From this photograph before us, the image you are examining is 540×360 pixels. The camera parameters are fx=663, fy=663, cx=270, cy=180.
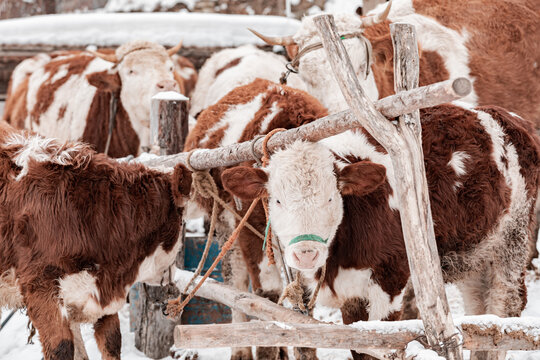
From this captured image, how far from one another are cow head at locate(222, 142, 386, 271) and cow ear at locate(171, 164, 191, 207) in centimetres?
49

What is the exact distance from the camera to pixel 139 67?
7.58m

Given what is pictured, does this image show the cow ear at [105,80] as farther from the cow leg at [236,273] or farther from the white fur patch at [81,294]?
the white fur patch at [81,294]

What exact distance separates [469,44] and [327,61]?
191cm

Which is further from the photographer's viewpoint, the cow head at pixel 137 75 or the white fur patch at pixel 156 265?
the cow head at pixel 137 75

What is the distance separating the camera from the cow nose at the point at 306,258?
3.41m

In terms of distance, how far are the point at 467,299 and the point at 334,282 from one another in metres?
1.23

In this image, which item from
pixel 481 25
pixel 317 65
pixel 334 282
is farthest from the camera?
pixel 481 25

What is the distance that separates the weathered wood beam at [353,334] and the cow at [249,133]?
155 centimetres

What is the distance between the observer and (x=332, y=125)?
134 inches

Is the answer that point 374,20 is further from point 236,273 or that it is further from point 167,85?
point 236,273

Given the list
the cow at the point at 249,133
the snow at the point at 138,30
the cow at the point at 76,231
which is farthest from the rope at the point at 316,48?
the snow at the point at 138,30

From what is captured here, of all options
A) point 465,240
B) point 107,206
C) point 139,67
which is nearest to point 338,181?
point 465,240

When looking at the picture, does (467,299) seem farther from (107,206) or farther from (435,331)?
(107,206)

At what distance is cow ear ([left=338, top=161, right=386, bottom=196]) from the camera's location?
Answer: 11.9 ft
